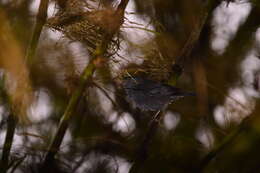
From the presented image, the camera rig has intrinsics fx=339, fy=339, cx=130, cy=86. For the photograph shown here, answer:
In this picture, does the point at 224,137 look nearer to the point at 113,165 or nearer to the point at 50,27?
the point at 113,165

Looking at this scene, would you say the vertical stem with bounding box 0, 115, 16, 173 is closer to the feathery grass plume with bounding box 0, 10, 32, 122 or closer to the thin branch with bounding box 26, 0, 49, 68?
the feathery grass plume with bounding box 0, 10, 32, 122

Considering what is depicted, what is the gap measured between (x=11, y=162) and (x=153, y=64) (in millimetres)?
379

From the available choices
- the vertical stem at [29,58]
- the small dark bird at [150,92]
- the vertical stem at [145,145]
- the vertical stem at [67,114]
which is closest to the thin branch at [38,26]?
the vertical stem at [29,58]

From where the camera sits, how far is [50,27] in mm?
679

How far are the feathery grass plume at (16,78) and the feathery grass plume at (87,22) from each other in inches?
4.4

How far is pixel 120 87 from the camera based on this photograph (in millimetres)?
822

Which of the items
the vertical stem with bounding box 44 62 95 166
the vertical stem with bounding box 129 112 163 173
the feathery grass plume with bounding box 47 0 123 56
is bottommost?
the vertical stem with bounding box 129 112 163 173

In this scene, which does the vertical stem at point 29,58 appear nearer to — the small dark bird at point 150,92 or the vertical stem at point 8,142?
the vertical stem at point 8,142

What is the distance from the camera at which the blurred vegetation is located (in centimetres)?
69

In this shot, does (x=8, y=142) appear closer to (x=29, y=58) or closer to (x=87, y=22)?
(x=29, y=58)

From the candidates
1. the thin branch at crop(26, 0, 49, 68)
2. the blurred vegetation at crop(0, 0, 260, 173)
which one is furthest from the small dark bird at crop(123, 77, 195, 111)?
the thin branch at crop(26, 0, 49, 68)

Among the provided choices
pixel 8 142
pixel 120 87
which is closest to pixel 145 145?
pixel 120 87

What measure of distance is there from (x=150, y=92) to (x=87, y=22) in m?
0.20

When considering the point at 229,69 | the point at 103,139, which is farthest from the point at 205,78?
the point at 103,139
